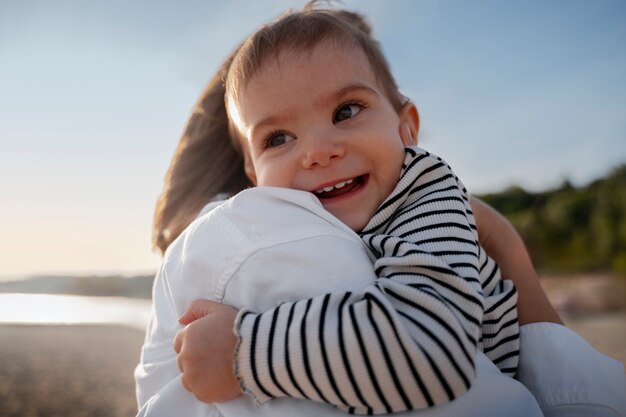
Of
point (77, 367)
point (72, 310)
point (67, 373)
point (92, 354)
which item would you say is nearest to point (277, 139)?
point (67, 373)

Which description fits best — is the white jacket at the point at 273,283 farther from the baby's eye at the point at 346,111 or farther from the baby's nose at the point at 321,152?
the baby's eye at the point at 346,111

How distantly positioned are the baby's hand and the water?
55.9ft

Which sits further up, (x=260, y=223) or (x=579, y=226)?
(x=260, y=223)

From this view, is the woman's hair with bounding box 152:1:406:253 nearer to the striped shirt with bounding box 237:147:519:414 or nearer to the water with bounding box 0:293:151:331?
the striped shirt with bounding box 237:147:519:414

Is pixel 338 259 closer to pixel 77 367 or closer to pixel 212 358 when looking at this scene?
pixel 212 358

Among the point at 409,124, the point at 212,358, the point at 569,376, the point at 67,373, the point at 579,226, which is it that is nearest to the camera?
the point at 212,358

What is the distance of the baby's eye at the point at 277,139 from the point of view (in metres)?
1.82

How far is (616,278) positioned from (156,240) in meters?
21.0

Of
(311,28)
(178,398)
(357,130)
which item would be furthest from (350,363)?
(311,28)

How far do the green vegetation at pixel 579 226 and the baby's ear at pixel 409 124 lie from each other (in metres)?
20.8

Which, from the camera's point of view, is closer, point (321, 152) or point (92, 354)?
point (321, 152)

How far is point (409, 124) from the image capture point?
2275 millimetres

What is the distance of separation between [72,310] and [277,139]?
94.7 ft

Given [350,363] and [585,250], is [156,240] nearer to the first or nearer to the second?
[350,363]
